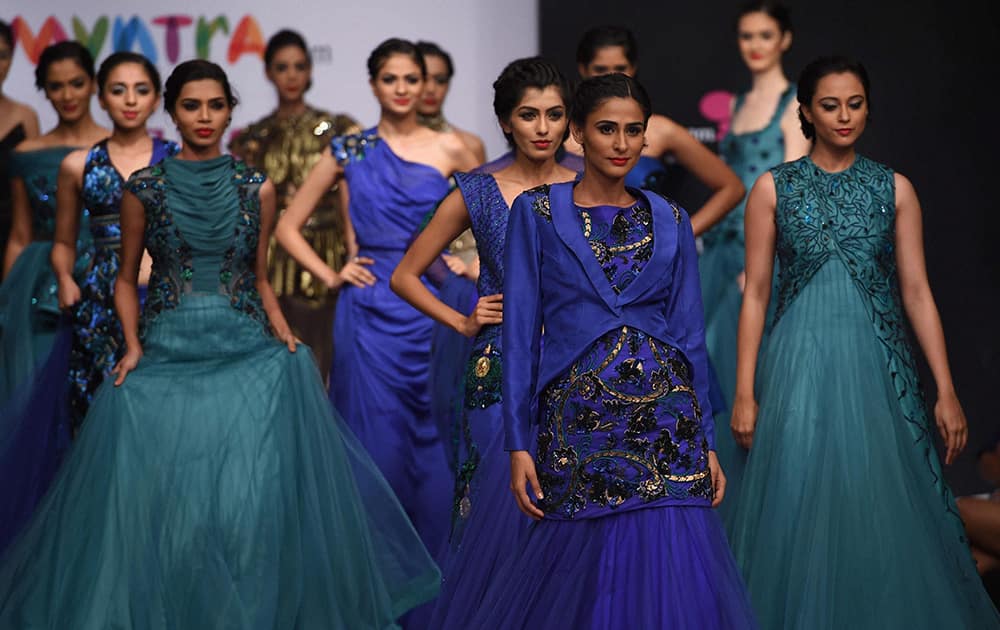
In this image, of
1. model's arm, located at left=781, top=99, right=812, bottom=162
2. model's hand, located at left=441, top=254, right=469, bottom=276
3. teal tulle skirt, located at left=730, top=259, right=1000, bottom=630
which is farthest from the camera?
model's arm, located at left=781, top=99, right=812, bottom=162

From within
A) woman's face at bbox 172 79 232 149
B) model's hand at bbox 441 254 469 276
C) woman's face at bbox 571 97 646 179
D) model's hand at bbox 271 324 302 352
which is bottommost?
model's hand at bbox 271 324 302 352

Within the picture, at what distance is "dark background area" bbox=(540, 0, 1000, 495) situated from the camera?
7.39m

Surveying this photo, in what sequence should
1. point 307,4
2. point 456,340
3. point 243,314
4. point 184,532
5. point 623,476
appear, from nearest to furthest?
point 623,476, point 184,532, point 243,314, point 456,340, point 307,4

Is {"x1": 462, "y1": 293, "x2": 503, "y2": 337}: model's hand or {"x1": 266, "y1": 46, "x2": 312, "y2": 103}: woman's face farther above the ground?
{"x1": 266, "y1": 46, "x2": 312, "y2": 103}: woman's face

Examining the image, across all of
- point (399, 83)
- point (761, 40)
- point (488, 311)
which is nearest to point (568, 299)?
point (488, 311)

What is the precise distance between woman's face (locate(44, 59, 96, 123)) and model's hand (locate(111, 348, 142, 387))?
7.06 feet

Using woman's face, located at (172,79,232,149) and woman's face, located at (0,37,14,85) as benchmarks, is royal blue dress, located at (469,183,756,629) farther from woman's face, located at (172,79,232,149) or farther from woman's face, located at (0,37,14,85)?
woman's face, located at (0,37,14,85)

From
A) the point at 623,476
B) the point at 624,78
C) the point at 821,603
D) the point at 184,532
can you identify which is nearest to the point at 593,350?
the point at 623,476

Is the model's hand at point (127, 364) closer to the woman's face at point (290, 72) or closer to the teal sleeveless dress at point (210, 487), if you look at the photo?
the teal sleeveless dress at point (210, 487)

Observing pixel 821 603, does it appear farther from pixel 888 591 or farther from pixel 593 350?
pixel 593 350

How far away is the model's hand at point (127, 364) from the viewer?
491cm

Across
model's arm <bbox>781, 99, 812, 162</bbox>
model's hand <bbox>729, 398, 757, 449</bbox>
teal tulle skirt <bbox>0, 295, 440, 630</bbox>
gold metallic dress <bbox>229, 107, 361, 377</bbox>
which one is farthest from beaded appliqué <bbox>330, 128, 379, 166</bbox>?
model's hand <bbox>729, 398, 757, 449</bbox>

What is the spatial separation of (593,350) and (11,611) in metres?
1.74

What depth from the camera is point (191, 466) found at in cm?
482
